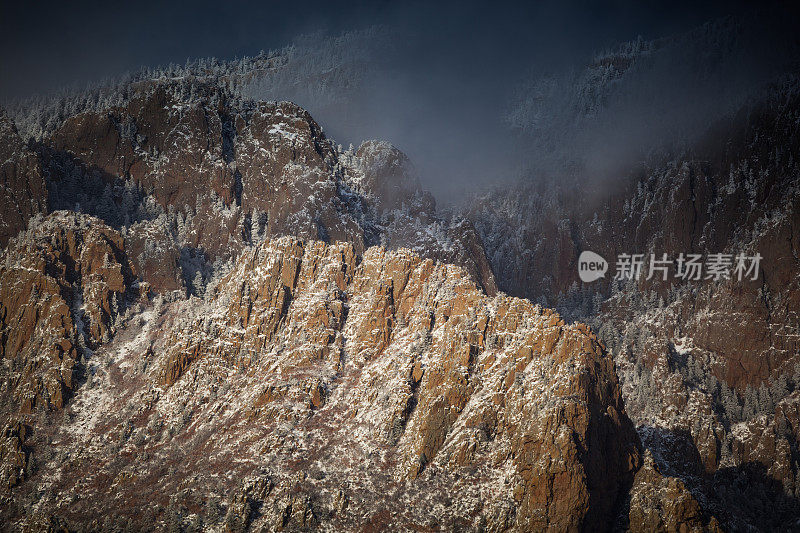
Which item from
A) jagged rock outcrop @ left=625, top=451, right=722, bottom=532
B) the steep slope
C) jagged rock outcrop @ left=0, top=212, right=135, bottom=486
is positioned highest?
the steep slope

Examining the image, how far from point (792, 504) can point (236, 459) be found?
390 ft

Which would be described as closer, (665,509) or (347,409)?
(665,509)

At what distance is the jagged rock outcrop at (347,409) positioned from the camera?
133625mm

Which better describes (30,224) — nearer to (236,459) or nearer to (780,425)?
(236,459)

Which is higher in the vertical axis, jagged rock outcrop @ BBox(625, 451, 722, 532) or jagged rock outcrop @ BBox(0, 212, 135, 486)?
jagged rock outcrop @ BBox(0, 212, 135, 486)

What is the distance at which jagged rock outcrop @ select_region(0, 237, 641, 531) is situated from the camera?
13362cm

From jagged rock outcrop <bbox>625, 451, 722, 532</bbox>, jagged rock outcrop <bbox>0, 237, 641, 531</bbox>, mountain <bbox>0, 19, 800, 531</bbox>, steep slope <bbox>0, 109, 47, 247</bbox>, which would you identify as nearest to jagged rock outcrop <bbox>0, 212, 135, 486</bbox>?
mountain <bbox>0, 19, 800, 531</bbox>

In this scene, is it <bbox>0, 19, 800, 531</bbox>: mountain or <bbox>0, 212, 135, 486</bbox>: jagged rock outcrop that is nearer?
<bbox>0, 19, 800, 531</bbox>: mountain

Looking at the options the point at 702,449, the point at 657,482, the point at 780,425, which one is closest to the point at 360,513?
the point at 657,482

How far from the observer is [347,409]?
156750mm

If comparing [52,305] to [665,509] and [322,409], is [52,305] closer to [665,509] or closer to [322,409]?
[322,409]

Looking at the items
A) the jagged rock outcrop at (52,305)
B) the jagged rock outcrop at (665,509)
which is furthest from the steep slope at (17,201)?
the jagged rock outcrop at (665,509)

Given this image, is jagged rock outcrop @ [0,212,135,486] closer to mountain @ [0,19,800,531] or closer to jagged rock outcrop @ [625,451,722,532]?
mountain @ [0,19,800,531]

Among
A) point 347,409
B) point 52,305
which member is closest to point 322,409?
point 347,409
